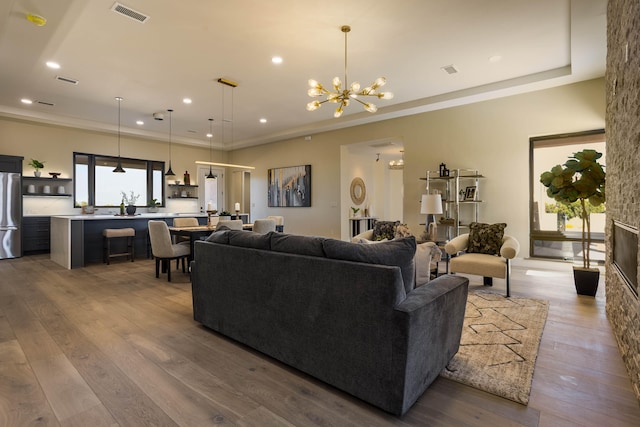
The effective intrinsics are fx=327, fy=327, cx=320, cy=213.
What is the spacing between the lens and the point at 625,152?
2.28 meters

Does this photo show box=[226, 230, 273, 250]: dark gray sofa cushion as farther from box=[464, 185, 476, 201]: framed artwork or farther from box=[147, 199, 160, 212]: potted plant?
box=[147, 199, 160, 212]: potted plant

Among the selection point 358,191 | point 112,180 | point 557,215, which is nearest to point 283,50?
point 557,215

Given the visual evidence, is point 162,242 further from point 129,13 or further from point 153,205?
point 153,205

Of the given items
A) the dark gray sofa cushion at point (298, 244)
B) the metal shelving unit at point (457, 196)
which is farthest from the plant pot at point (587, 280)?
the dark gray sofa cushion at point (298, 244)

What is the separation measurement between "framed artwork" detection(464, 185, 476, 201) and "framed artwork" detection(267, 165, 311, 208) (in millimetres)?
4020

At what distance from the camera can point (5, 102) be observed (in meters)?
6.48

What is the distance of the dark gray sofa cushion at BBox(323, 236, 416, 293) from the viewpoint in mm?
1876

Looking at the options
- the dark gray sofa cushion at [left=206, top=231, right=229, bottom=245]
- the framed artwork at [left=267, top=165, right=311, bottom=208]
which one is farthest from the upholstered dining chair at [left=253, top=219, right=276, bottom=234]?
the framed artwork at [left=267, top=165, right=311, bottom=208]

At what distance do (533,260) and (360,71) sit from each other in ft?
14.2

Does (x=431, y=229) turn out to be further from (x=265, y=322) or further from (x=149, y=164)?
(x=149, y=164)

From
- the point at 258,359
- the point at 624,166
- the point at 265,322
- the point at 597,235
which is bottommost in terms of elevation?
the point at 258,359

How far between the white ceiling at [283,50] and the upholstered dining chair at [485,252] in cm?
244

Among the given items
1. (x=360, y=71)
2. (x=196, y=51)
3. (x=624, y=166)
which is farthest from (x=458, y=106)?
(x=196, y=51)

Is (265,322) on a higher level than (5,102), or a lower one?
lower
